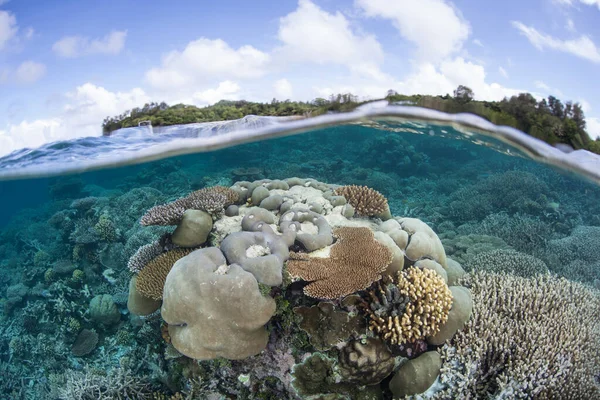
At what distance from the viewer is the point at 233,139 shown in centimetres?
1523

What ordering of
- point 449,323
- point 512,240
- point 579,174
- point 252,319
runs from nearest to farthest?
point 252,319, point 449,323, point 512,240, point 579,174

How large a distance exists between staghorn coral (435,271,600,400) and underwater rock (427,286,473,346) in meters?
0.12

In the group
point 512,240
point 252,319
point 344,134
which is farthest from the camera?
point 344,134

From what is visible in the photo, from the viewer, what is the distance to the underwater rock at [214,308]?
414 centimetres

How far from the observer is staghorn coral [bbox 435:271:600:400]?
4402mm

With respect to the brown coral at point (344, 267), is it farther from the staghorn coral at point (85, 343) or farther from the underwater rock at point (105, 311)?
the staghorn coral at point (85, 343)

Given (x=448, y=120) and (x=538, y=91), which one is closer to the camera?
(x=538, y=91)

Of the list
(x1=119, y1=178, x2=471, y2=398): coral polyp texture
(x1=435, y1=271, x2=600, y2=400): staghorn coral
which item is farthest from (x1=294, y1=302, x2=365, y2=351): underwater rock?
(x1=435, y1=271, x2=600, y2=400): staghorn coral

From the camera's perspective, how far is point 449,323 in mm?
4582

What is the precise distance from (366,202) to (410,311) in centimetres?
259

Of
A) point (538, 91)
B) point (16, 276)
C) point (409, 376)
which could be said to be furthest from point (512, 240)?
point (16, 276)

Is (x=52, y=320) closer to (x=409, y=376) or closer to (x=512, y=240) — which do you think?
(x=409, y=376)

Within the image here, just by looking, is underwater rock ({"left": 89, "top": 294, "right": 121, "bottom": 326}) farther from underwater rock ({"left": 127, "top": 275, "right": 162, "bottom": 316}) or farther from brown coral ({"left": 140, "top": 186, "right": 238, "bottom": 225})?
brown coral ({"left": 140, "top": 186, "right": 238, "bottom": 225})

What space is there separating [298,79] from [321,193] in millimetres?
6386
